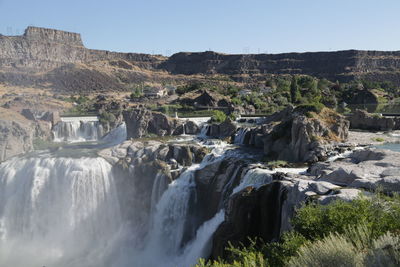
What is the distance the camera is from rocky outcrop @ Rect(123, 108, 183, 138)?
1555 inches

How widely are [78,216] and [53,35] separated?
16104cm

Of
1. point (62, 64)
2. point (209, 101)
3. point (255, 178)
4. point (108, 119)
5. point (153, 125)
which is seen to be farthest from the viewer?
point (62, 64)

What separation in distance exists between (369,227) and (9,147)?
115ft

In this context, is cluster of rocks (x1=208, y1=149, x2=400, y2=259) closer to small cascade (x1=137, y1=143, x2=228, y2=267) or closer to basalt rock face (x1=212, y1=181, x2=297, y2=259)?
basalt rock face (x1=212, y1=181, x2=297, y2=259)

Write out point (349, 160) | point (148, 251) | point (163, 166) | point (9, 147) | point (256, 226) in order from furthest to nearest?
point (9, 147) → point (163, 166) → point (148, 251) → point (349, 160) → point (256, 226)

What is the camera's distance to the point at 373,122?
3684 cm

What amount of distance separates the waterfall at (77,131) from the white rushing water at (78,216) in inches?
633

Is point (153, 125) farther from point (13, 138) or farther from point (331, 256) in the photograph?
point (331, 256)

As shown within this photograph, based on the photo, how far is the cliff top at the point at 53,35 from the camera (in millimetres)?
153875

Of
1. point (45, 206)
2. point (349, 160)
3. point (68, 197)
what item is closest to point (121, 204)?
point (68, 197)

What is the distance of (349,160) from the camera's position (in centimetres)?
1948

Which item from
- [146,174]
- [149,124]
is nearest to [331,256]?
[146,174]

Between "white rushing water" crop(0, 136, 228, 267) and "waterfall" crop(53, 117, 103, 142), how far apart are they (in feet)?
52.7

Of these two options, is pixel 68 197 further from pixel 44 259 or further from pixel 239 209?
pixel 239 209
